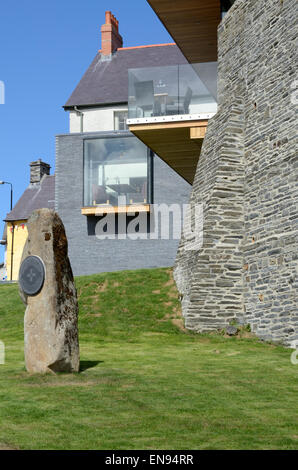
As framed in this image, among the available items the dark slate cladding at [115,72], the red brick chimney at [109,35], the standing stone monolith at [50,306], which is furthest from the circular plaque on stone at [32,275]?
the red brick chimney at [109,35]

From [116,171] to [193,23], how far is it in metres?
9.17

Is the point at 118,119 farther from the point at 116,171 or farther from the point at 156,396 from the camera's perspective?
the point at 156,396

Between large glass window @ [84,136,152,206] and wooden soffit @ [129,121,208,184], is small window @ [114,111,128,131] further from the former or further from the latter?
wooden soffit @ [129,121,208,184]

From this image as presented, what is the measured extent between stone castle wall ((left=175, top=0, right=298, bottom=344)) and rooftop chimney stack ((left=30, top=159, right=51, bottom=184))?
30.7m

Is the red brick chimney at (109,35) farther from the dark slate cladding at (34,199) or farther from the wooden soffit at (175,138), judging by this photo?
the wooden soffit at (175,138)

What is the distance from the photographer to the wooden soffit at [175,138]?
2077cm

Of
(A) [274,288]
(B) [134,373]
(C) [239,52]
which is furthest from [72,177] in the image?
(B) [134,373]

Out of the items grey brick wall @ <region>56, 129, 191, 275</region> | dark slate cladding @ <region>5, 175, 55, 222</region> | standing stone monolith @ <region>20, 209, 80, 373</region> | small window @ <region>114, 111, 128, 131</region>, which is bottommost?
standing stone monolith @ <region>20, 209, 80, 373</region>

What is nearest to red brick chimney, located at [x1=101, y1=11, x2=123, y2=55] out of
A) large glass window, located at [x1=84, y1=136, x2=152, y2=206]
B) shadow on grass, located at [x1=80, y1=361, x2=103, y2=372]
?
large glass window, located at [x1=84, y1=136, x2=152, y2=206]

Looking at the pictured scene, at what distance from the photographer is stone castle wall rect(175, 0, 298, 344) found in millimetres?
15547

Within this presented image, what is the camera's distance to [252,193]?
56.5 feet

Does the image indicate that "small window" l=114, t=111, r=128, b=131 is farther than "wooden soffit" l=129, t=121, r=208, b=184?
Yes

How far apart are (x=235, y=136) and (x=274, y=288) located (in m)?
4.72

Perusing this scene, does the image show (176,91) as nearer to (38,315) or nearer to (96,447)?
(38,315)
